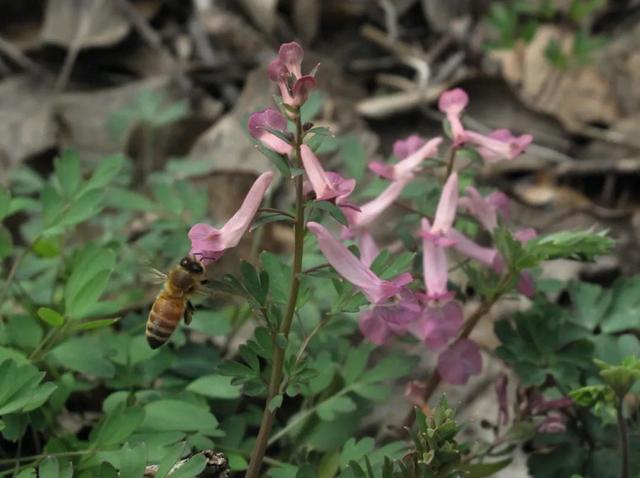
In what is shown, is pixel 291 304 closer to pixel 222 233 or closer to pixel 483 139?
pixel 222 233

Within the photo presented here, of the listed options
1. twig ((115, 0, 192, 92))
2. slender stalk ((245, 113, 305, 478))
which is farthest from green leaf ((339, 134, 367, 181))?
twig ((115, 0, 192, 92))

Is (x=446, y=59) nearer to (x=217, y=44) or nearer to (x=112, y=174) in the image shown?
(x=217, y=44)

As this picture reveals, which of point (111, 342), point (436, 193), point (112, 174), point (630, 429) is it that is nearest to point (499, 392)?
point (630, 429)

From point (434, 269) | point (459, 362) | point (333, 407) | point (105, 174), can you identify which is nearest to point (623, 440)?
point (459, 362)

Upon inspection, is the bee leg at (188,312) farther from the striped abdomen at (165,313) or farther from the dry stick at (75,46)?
the dry stick at (75,46)

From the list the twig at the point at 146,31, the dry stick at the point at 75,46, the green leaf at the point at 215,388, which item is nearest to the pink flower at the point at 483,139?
the green leaf at the point at 215,388
